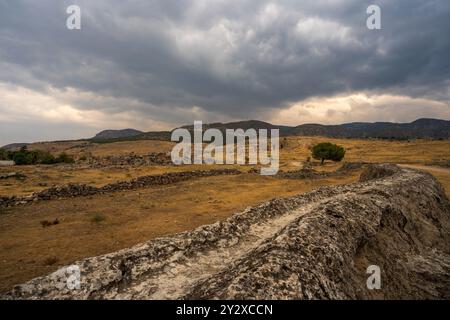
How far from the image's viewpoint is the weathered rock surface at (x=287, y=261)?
435 centimetres

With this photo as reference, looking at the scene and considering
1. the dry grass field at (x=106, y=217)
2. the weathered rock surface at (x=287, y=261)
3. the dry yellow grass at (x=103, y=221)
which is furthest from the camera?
the dry grass field at (x=106, y=217)

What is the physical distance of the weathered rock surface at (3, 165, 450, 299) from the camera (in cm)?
435

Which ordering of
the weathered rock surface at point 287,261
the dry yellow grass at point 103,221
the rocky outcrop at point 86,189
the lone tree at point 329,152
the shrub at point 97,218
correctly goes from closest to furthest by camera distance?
the weathered rock surface at point 287,261, the dry yellow grass at point 103,221, the shrub at point 97,218, the rocky outcrop at point 86,189, the lone tree at point 329,152

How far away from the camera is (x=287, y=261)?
456 cm

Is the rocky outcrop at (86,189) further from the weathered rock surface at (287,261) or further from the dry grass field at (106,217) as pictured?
the weathered rock surface at (287,261)

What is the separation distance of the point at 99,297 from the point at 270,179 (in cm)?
3196

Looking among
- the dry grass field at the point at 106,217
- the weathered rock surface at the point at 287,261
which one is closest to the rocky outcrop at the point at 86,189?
the dry grass field at the point at 106,217

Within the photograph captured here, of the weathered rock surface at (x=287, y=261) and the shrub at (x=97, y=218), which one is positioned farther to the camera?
the shrub at (x=97, y=218)

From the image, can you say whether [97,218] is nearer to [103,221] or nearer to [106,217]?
[103,221]

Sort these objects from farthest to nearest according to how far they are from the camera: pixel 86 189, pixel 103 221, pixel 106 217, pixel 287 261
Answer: pixel 86 189 → pixel 106 217 → pixel 103 221 → pixel 287 261

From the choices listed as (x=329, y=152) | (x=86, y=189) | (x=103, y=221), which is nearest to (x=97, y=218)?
(x=103, y=221)
